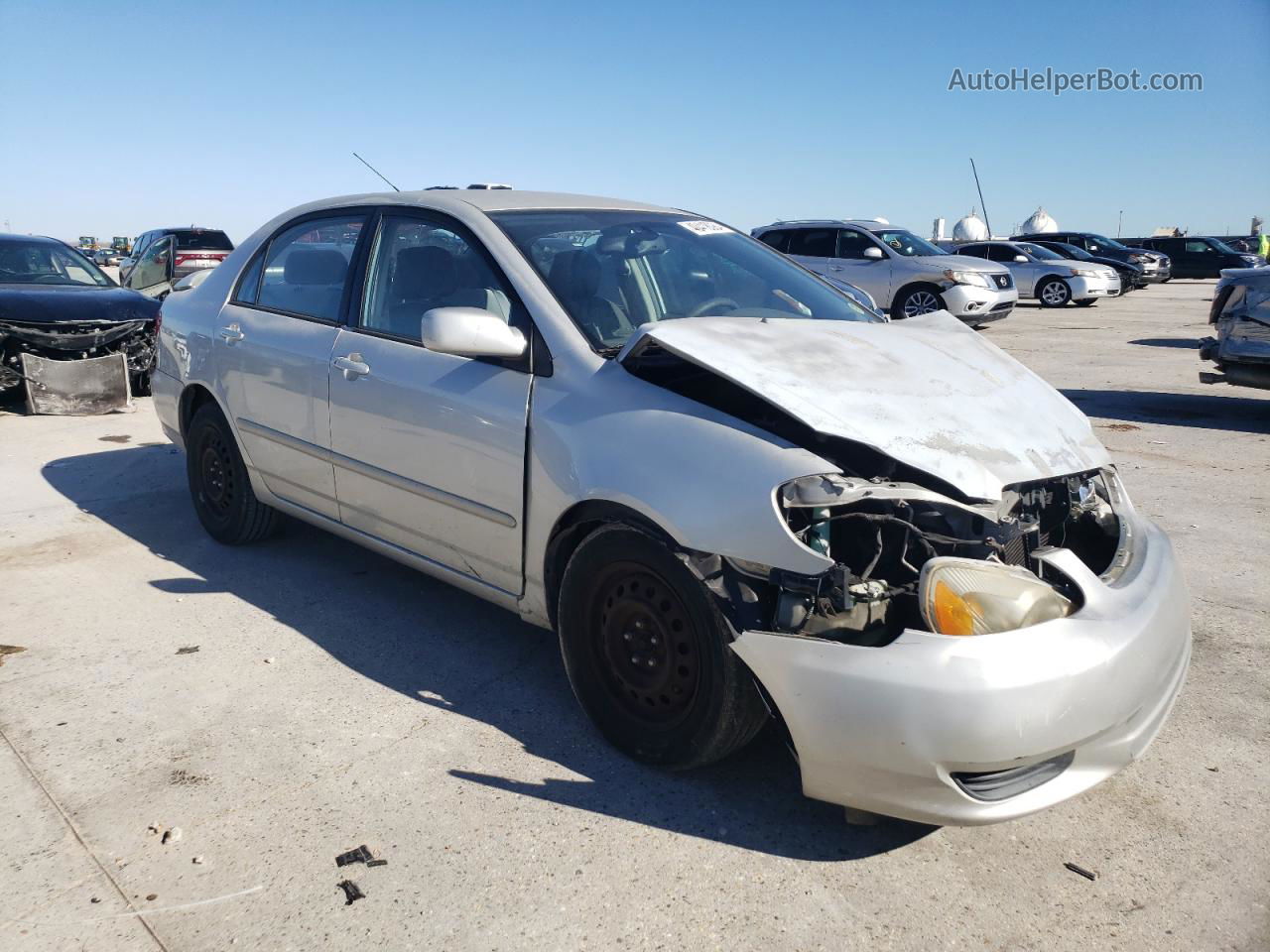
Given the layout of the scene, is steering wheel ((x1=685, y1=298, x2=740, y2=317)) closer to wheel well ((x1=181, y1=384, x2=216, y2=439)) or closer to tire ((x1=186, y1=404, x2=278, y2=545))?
tire ((x1=186, y1=404, x2=278, y2=545))

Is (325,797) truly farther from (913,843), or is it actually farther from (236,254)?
(236,254)

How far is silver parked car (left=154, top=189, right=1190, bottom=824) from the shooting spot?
2408mm

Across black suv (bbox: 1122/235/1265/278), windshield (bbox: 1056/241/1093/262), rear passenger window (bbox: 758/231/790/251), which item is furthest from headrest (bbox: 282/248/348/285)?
black suv (bbox: 1122/235/1265/278)

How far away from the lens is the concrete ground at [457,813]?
238 centimetres

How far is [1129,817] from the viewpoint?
2.80 m

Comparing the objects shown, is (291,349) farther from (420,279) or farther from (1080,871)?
(1080,871)

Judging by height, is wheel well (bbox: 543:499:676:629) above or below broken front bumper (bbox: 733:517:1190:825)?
above

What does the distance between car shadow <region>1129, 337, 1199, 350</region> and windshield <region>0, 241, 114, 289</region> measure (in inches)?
515

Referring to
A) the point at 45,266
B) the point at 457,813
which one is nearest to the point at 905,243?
the point at 45,266

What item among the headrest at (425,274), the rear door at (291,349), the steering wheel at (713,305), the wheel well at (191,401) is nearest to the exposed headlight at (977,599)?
the steering wheel at (713,305)

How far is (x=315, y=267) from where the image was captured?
14.5ft

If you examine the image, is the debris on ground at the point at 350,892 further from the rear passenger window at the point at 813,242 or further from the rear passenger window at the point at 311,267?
the rear passenger window at the point at 813,242

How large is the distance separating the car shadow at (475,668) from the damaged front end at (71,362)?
2.58 metres

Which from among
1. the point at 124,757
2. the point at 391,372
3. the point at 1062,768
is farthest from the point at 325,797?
the point at 1062,768
